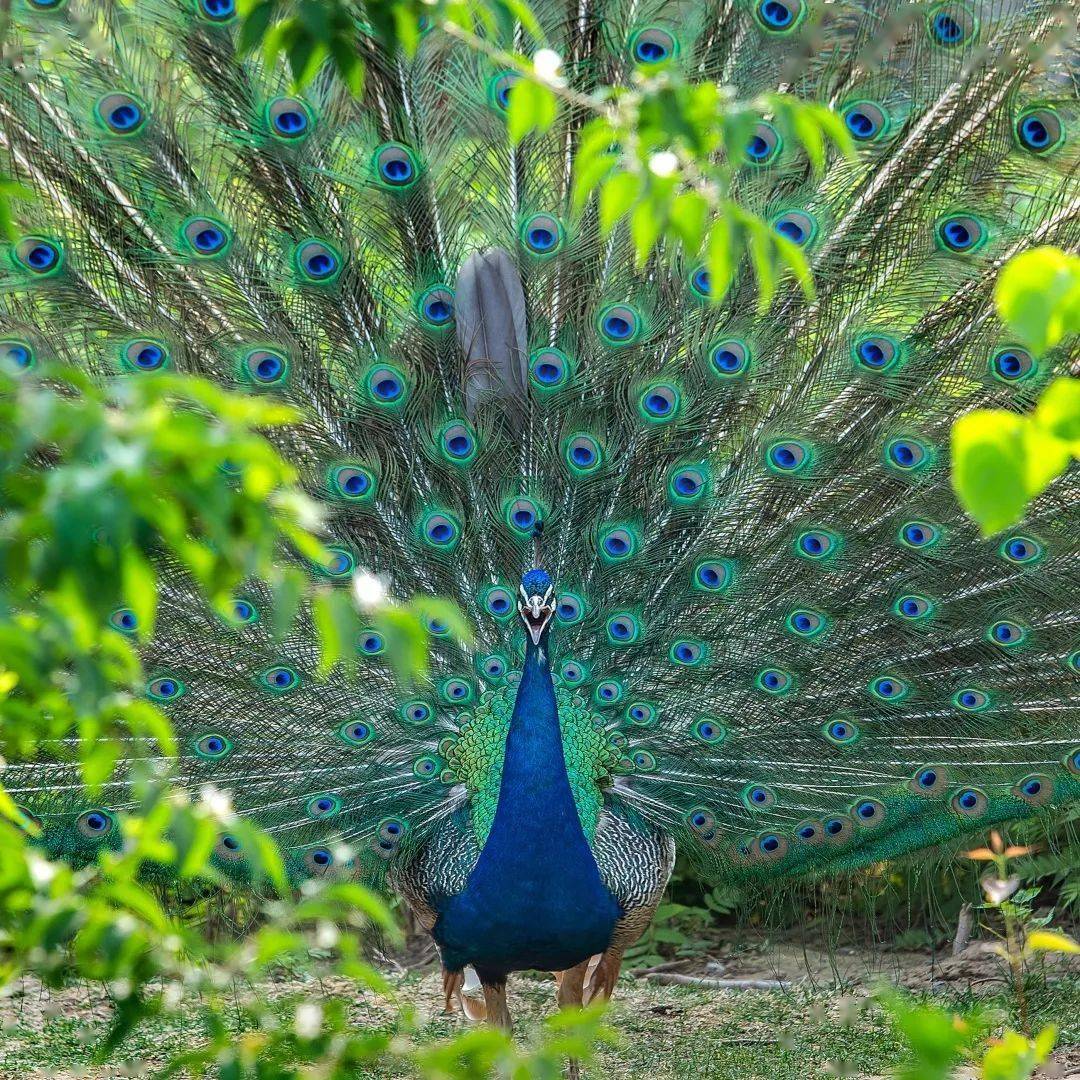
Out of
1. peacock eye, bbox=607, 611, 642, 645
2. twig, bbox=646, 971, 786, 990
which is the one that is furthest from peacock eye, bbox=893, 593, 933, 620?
twig, bbox=646, 971, 786, 990

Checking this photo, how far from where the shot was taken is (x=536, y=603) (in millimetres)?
3814

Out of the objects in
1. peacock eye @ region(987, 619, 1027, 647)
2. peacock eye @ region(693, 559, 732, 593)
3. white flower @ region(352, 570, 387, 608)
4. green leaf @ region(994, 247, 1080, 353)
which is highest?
peacock eye @ region(693, 559, 732, 593)

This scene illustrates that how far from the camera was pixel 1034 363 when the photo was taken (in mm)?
3951

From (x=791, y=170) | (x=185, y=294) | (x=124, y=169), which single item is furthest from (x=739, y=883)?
(x=124, y=169)

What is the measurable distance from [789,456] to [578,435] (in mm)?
641

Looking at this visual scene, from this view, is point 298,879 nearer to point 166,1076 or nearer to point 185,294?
point 185,294

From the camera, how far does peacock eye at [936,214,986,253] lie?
3.86 meters

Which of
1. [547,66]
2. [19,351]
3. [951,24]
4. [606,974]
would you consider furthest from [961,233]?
[547,66]

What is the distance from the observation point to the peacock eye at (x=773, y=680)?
4.43 m

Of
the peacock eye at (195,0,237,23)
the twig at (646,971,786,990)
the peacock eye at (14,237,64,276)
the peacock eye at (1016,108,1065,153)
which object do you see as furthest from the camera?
the twig at (646,971,786,990)

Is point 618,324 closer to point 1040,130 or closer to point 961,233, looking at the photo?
point 961,233

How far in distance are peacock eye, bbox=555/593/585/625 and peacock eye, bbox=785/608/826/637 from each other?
67 cm

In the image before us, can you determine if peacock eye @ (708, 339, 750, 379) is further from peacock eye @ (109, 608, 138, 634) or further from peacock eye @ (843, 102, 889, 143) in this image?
peacock eye @ (109, 608, 138, 634)

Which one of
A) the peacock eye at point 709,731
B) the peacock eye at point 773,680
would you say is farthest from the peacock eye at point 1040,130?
the peacock eye at point 709,731
